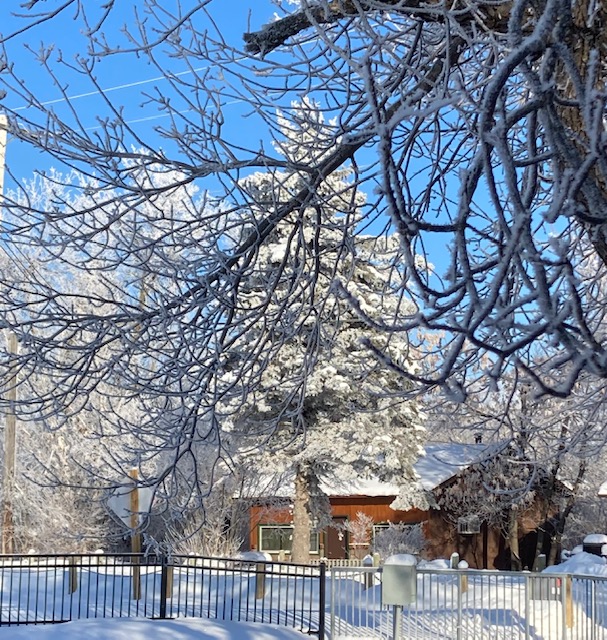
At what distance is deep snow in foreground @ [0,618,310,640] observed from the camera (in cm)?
1175

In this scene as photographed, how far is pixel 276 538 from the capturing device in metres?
31.1

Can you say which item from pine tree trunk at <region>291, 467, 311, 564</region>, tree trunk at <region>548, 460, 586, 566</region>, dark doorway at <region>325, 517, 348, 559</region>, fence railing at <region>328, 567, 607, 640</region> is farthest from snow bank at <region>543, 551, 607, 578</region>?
dark doorway at <region>325, 517, 348, 559</region>

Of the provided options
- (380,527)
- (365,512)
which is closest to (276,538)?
(365,512)

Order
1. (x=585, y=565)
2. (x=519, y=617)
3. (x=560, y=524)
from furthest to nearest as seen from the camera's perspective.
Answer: (x=560, y=524)
(x=585, y=565)
(x=519, y=617)

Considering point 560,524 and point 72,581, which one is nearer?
point 72,581

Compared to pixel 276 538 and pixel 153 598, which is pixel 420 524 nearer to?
pixel 276 538

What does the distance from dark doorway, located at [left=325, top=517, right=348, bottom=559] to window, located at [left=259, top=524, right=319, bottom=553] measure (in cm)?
39

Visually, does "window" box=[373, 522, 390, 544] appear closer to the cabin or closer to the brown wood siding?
the cabin

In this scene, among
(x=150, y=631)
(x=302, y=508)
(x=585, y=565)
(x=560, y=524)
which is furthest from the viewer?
(x=560, y=524)

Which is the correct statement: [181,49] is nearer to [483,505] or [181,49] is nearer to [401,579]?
[401,579]

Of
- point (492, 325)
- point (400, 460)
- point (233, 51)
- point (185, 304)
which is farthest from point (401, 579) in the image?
point (400, 460)

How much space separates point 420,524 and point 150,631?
18.1m

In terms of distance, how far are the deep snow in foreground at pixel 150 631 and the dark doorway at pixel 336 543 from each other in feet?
55.6

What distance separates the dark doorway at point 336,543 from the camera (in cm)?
3066
